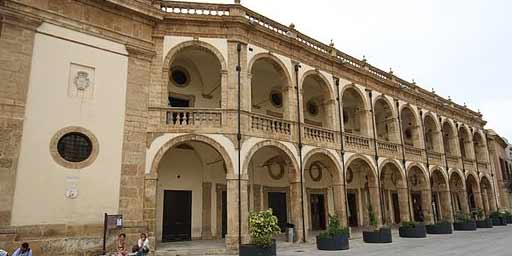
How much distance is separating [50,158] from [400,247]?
39.2 ft

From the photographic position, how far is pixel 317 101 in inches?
802

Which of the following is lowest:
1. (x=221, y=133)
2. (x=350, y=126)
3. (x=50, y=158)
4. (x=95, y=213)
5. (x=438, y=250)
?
(x=438, y=250)

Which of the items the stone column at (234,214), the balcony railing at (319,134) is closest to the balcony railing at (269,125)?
the balcony railing at (319,134)

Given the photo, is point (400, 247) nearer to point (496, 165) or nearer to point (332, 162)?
point (332, 162)

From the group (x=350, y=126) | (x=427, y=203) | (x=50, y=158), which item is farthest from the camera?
(x=350, y=126)

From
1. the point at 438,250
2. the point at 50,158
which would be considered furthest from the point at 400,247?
the point at 50,158

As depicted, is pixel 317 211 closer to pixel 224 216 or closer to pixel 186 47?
pixel 224 216

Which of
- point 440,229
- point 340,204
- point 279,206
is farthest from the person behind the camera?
point 440,229

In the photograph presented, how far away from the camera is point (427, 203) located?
66.3 feet

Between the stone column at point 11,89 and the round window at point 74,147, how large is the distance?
112cm

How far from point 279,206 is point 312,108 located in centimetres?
605

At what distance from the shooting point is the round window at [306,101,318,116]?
20047mm

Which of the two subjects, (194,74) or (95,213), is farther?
(194,74)

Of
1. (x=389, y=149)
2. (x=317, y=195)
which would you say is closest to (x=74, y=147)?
(x=317, y=195)
